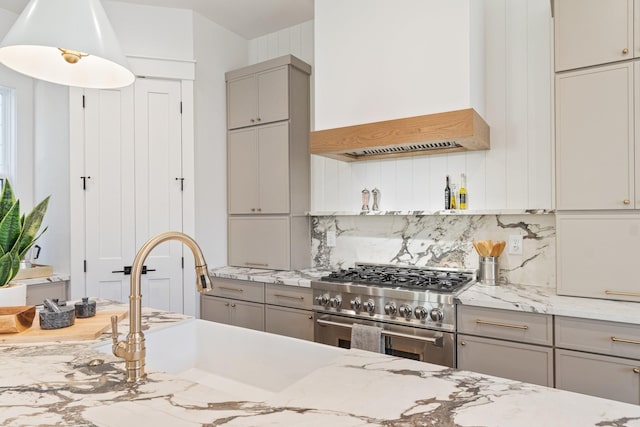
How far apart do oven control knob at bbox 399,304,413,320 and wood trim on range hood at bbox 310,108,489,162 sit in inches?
38.0

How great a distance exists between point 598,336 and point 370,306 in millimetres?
1137

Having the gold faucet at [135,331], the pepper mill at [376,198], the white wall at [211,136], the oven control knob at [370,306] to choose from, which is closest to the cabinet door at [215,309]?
the white wall at [211,136]

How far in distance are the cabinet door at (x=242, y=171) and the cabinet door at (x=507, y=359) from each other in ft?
6.46

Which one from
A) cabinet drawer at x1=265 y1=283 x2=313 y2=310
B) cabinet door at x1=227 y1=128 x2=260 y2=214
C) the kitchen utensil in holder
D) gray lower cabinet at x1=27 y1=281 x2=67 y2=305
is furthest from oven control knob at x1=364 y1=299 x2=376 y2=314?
gray lower cabinet at x1=27 y1=281 x2=67 y2=305

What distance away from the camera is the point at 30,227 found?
63.9 inches

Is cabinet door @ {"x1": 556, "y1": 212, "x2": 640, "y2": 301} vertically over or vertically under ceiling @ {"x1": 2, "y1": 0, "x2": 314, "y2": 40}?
under

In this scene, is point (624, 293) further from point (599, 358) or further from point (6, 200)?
point (6, 200)

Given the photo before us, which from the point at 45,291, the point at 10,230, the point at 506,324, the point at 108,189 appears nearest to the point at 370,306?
the point at 506,324

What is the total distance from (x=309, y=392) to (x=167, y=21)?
3275 mm

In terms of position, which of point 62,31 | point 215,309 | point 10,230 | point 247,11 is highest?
point 247,11

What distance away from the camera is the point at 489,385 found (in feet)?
3.31

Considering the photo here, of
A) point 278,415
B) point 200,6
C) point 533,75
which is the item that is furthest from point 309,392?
point 200,6

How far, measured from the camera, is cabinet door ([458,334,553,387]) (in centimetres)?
197

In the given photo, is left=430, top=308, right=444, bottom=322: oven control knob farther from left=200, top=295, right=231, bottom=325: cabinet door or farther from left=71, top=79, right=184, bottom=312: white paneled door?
left=71, top=79, right=184, bottom=312: white paneled door
